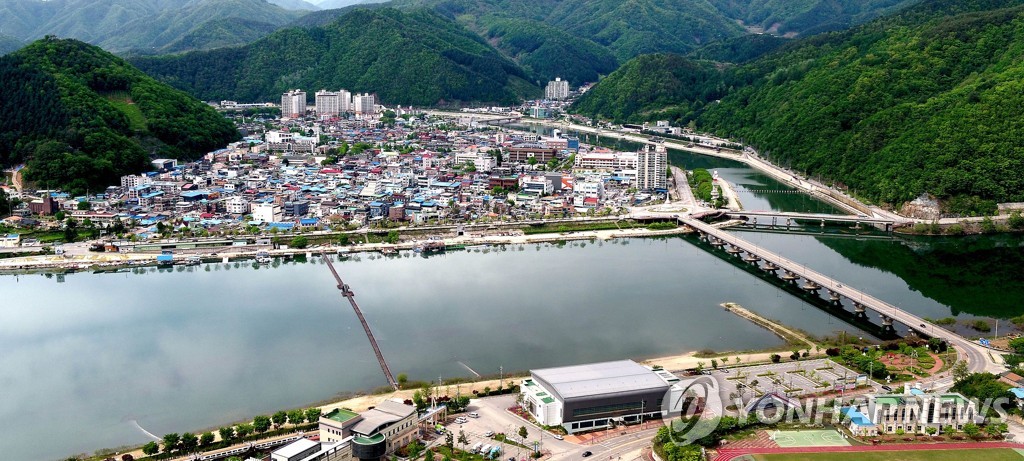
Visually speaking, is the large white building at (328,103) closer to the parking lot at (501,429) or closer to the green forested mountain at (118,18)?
the green forested mountain at (118,18)

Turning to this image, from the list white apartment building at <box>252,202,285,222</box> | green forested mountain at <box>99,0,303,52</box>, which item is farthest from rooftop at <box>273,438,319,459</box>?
green forested mountain at <box>99,0,303,52</box>

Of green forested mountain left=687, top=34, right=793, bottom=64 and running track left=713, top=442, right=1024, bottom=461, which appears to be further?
green forested mountain left=687, top=34, right=793, bottom=64

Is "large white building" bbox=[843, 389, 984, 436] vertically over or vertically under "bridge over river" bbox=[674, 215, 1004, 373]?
under

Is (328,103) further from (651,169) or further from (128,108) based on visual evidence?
(651,169)

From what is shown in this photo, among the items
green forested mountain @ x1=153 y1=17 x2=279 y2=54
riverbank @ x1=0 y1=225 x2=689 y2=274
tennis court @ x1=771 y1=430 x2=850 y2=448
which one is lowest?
tennis court @ x1=771 y1=430 x2=850 y2=448

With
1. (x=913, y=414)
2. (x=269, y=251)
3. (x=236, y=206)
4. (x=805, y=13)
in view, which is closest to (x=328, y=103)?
(x=236, y=206)

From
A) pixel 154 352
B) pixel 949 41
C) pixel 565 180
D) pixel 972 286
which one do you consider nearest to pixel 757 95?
pixel 949 41

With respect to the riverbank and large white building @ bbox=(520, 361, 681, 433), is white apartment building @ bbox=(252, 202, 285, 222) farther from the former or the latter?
large white building @ bbox=(520, 361, 681, 433)
